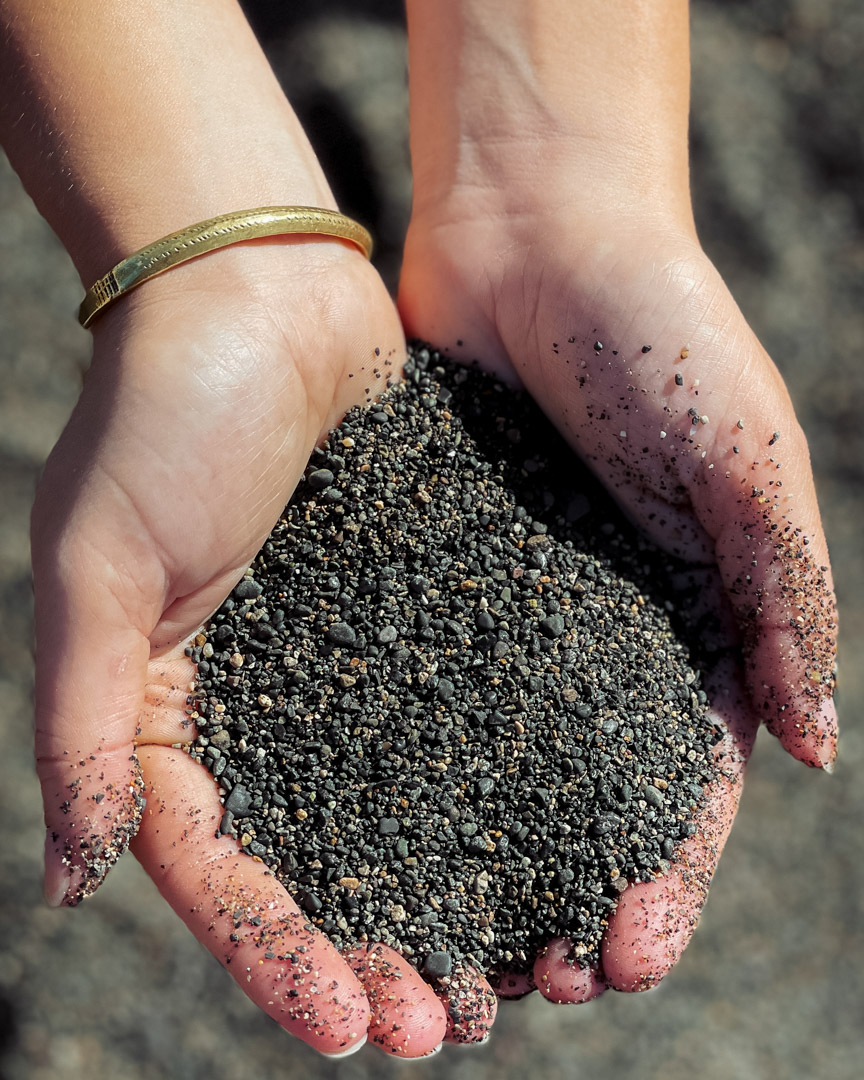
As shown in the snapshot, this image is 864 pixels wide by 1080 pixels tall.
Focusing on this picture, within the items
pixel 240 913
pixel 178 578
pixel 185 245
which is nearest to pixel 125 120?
pixel 185 245

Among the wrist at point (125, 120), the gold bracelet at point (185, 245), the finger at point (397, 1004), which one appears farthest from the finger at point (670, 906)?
the wrist at point (125, 120)

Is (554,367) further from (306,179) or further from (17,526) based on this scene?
(17,526)

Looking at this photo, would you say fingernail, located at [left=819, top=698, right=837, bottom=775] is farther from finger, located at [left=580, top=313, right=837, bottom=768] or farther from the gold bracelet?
the gold bracelet

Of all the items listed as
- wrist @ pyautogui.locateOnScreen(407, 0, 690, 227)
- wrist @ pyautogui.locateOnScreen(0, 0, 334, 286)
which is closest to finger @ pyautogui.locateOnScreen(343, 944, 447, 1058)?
wrist @ pyautogui.locateOnScreen(0, 0, 334, 286)

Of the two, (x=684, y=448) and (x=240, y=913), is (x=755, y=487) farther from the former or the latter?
(x=240, y=913)

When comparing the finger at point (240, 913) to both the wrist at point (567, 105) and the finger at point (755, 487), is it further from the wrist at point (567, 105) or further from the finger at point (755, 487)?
the wrist at point (567, 105)

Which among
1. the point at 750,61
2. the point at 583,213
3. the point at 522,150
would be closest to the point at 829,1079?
the point at 583,213
